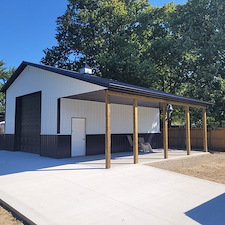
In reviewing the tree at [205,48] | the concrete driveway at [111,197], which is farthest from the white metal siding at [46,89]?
the tree at [205,48]

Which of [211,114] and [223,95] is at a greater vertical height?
[223,95]

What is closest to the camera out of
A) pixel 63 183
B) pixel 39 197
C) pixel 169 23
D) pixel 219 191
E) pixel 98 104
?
pixel 39 197

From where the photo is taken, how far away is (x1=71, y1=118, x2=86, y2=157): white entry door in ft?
36.6

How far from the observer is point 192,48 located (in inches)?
715

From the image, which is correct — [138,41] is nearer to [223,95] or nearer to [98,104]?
[223,95]

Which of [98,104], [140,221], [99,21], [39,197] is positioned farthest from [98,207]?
[99,21]

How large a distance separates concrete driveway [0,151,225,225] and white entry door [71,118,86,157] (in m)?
3.53

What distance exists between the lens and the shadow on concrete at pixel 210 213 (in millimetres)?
3867

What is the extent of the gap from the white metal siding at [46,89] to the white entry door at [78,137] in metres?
0.92

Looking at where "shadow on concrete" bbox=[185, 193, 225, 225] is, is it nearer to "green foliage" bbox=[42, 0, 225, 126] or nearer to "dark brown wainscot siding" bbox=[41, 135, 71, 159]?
"dark brown wainscot siding" bbox=[41, 135, 71, 159]

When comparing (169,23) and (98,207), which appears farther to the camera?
(169,23)

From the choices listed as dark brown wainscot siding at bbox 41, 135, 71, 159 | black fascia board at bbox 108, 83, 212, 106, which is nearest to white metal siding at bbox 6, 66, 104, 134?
dark brown wainscot siding at bbox 41, 135, 71, 159

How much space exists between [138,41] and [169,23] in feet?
10.1

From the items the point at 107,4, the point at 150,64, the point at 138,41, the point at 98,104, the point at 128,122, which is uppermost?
the point at 107,4
